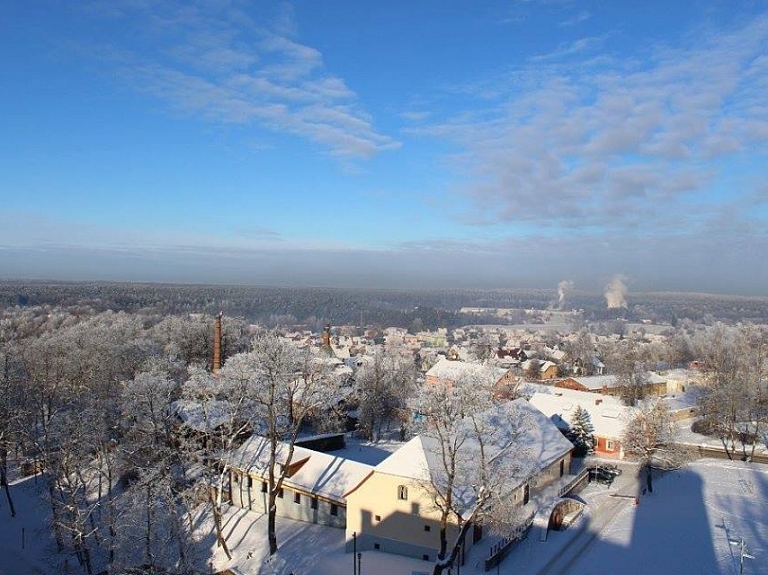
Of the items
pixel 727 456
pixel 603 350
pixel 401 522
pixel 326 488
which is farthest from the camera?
pixel 603 350

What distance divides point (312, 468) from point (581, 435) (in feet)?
59.3

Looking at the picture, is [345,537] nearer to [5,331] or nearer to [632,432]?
[632,432]

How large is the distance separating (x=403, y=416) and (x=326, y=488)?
1983cm

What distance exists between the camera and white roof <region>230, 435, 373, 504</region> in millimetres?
24656

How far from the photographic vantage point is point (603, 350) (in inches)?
3602

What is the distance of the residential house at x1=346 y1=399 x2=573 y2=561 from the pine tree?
1287 centimetres

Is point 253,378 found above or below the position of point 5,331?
above

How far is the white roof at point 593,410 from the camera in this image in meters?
37.7

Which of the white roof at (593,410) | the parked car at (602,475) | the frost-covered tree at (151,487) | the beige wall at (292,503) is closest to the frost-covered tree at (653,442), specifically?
the parked car at (602,475)

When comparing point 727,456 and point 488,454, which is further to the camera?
point 727,456

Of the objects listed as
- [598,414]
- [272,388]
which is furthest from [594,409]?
[272,388]

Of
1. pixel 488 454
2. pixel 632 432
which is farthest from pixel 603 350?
pixel 488 454

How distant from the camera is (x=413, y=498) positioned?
21.3 m

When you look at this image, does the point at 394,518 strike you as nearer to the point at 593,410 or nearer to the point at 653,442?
the point at 653,442
